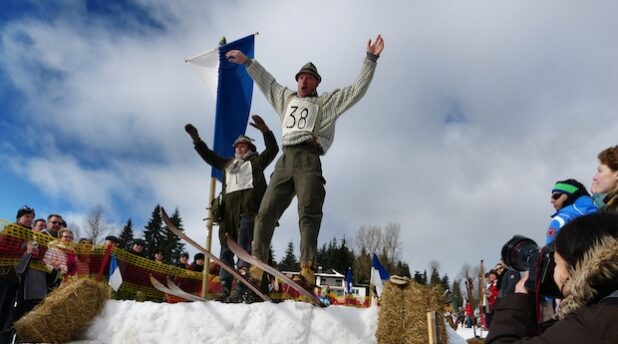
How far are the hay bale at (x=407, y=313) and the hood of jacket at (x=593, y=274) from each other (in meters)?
1.91

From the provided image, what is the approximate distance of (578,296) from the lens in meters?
1.46

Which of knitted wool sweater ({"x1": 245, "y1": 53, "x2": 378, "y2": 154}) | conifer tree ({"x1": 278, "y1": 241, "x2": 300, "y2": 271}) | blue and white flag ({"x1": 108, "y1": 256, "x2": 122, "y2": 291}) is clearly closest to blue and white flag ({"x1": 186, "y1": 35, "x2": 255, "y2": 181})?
knitted wool sweater ({"x1": 245, "y1": 53, "x2": 378, "y2": 154})

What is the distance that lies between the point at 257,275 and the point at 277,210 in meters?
0.63

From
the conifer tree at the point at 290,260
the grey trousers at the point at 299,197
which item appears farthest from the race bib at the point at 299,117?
the conifer tree at the point at 290,260

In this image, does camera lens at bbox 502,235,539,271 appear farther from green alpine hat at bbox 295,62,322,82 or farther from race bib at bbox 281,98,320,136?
green alpine hat at bbox 295,62,322,82

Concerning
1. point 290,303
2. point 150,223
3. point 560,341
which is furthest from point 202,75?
point 150,223

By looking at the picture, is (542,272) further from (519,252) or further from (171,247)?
(171,247)

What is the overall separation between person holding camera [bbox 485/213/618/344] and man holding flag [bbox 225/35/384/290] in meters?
2.49

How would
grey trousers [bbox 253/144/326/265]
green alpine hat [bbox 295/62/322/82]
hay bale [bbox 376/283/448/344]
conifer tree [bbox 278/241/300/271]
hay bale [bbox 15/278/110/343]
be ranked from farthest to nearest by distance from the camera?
1. conifer tree [bbox 278/241/300/271]
2. green alpine hat [bbox 295/62/322/82]
3. grey trousers [bbox 253/144/326/265]
4. hay bale [bbox 15/278/110/343]
5. hay bale [bbox 376/283/448/344]

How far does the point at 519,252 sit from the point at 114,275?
749 centimetres

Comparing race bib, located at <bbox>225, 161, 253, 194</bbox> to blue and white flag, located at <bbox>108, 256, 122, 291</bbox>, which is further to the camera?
blue and white flag, located at <bbox>108, 256, 122, 291</bbox>

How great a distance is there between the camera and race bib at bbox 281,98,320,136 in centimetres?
443

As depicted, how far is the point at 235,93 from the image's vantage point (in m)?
7.11

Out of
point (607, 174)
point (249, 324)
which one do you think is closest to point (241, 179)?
point (249, 324)
